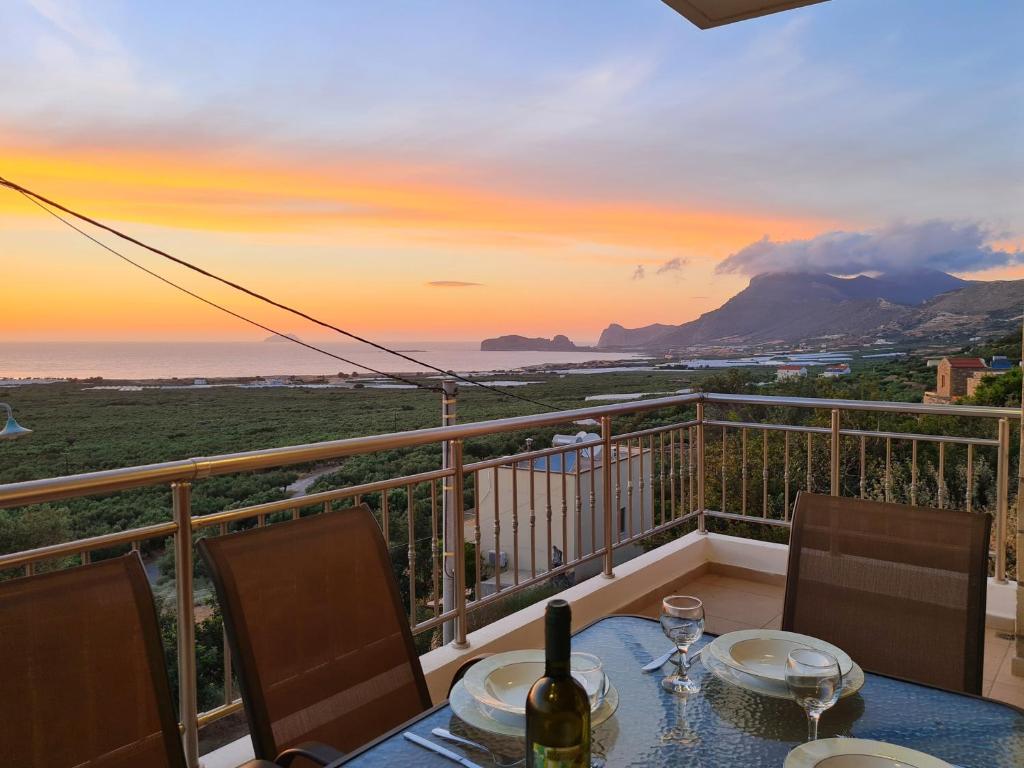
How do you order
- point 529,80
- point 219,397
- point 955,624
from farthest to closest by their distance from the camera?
point 219,397 < point 529,80 < point 955,624

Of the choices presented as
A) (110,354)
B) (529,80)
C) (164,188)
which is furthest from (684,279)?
(110,354)

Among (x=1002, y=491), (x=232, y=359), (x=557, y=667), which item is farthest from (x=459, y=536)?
(x=232, y=359)

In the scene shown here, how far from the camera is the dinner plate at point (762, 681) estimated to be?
131 cm

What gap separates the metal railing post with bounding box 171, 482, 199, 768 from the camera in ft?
6.69

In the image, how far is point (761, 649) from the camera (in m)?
1.49

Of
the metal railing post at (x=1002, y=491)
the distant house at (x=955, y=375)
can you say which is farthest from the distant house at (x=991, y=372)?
the metal railing post at (x=1002, y=491)

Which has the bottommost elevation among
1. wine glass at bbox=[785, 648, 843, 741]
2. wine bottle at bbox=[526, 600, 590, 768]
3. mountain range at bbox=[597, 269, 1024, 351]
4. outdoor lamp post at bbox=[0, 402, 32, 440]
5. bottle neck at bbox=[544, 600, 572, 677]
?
outdoor lamp post at bbox=[0, 402, 32, 440]

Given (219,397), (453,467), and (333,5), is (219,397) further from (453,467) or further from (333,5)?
(453,467)

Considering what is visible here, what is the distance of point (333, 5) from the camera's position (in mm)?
8773

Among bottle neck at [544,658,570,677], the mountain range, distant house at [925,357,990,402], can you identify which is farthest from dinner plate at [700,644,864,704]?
the mountain range

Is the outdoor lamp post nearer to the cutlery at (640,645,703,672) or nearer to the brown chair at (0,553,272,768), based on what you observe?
the brown chair at (0,553,272,768)

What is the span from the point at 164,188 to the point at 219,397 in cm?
408

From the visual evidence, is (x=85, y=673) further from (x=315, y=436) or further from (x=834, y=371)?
(x=315, y=436)

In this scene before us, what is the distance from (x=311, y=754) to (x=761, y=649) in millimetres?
919
